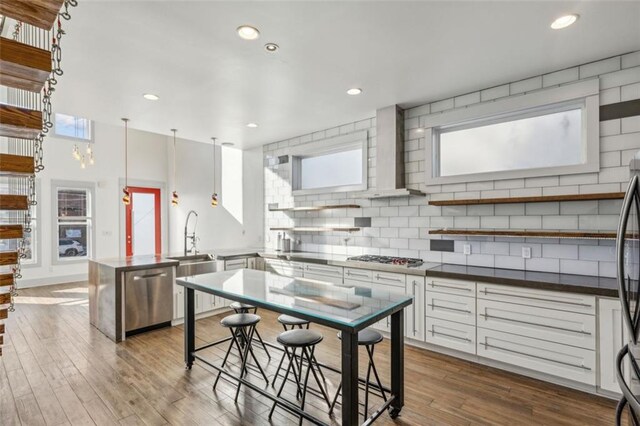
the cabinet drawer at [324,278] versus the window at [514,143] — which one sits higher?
the window at [514,143]

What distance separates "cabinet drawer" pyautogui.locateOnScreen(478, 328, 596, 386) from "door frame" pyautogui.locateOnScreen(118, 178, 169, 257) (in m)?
7.99

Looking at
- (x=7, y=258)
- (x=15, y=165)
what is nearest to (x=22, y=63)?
(x=15, y=165)

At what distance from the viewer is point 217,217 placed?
7.52m

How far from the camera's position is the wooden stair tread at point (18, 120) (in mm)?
1378

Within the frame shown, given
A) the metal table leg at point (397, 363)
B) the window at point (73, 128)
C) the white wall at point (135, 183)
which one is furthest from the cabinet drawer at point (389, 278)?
the window at point (73, 128)

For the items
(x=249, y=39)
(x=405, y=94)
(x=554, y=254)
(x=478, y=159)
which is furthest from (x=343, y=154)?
(x=554, y=254)

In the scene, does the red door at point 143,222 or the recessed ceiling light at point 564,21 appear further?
the red door at point 143,222

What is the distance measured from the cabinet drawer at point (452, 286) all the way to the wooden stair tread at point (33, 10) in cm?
332

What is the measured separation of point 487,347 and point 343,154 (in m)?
3.13

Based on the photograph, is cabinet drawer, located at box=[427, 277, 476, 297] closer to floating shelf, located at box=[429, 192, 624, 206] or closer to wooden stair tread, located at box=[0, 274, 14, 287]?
floating shelf, located at box=[429, 192, 624, 206]

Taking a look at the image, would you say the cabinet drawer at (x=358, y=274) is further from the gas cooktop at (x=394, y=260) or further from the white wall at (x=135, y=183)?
the white wall at (x=135, y=183)

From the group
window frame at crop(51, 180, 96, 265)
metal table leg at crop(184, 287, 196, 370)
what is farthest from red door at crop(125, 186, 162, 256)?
metal table leg at crop(184, 287, 196, 370)

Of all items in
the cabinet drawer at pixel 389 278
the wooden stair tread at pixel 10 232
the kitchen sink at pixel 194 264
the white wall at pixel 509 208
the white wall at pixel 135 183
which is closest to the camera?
the wooden stair tread at pixel 10 232

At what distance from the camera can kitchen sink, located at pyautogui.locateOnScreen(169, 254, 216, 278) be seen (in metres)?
4.32
